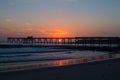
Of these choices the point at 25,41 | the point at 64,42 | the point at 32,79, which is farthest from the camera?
the point at 25,41

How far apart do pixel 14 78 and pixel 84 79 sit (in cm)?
276

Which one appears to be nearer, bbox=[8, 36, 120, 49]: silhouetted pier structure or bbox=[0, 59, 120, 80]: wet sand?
bbox=[0, 59, 120, 80]: wet sand

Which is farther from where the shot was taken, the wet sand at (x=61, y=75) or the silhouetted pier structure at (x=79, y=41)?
the silhouetted pier structure at (x=79, y=41)

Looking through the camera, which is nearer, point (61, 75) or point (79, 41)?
point (61, 75)

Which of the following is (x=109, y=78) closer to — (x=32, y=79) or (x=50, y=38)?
(x=32, y=79)

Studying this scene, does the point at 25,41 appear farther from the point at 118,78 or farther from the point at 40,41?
the point at 118,78

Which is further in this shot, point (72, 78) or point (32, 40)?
point (32, 40)

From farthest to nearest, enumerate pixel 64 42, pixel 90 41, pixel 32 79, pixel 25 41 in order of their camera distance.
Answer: pixel 25 41 < pixel 64 42 < pixel 90 41 < pixel 32 79

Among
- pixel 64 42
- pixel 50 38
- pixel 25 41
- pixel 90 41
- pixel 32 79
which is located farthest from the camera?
pixel 25 41

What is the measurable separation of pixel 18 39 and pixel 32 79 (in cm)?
7940

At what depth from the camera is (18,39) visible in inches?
3435

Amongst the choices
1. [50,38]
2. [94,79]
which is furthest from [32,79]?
[50,38]

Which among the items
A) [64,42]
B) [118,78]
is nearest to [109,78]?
[118,78]

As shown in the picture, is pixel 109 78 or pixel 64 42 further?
pixel 64 42
